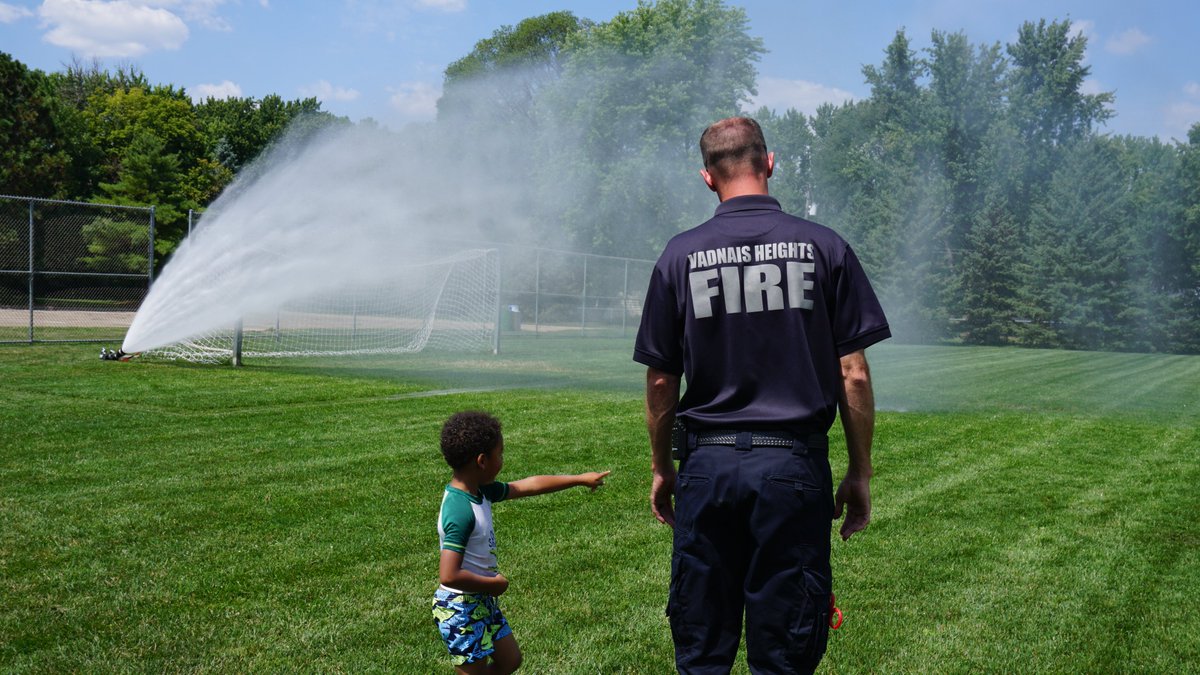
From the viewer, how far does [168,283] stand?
657 inches

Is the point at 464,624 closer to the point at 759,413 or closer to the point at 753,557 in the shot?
the point at 753,557

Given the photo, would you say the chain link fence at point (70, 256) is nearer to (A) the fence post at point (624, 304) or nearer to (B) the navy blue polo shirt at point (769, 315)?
(A) the fence post at point (624, 304)

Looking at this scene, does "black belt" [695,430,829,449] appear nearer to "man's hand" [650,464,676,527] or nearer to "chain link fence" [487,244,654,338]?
"man's hand" [650,464,676,527]

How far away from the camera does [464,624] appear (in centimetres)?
323

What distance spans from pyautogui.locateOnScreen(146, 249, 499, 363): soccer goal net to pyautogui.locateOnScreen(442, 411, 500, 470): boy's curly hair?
1804 centimetres

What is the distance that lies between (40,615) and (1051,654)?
472cm

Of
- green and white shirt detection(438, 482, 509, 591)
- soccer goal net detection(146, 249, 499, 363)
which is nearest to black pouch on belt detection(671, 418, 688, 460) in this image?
green and white shirt detection(438, 482, 509, 591)

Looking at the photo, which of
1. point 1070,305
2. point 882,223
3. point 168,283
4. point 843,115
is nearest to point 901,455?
point 168,283

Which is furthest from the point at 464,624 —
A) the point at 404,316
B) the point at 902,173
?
the point at 902,173

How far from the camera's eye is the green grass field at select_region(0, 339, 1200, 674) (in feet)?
14.3

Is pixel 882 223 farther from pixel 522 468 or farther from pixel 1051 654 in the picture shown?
pixel 1051 654

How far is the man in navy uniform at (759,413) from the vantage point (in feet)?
9.07

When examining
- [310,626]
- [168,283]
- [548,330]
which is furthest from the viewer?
[548,330]

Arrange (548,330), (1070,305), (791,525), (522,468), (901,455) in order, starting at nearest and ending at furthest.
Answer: (791,525), (522,468), (901,455), (548,330), (1070,305)
